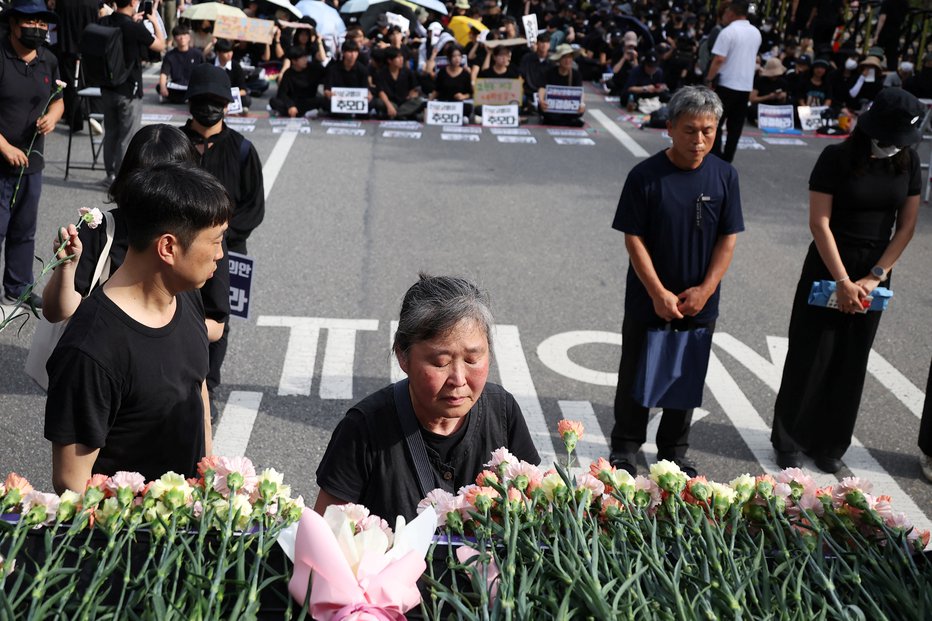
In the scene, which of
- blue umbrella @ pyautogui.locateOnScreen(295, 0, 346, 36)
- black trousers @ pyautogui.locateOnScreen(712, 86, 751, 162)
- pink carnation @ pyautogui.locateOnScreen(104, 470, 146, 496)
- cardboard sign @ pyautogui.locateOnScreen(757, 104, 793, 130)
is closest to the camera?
pink carnation @ pyautogui.locateOnScreen(104, 470, 146, 496)

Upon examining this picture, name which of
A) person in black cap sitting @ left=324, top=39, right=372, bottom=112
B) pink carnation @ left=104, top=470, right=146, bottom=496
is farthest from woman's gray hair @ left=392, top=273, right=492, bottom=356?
person in black cap sitting @ left=324, top=39, right=372, bottom=112

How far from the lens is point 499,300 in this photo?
801cm

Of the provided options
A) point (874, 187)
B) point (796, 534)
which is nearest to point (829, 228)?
point (874, 187)

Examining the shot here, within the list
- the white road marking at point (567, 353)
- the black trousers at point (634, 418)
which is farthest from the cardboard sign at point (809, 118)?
the black trousers at point (634, 418)

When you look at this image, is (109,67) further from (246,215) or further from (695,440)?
(695,440)

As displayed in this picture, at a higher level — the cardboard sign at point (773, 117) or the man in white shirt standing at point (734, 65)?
the man in white shirt standing at point (734, 65)

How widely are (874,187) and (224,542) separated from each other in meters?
4.05

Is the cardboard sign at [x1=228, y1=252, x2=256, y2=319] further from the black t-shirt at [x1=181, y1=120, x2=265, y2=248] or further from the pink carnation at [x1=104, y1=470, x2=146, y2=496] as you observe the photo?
the pink carnation at [x1=104, y1=470, x2=146, y2=496]

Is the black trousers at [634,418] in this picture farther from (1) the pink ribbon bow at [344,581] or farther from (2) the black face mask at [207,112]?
(1) the pink ribbon bow at [344,581]

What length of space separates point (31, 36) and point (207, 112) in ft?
8.02

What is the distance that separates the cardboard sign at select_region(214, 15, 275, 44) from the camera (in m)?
18.9

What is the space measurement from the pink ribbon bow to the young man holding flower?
1092 mm

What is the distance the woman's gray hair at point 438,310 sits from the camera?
268cm

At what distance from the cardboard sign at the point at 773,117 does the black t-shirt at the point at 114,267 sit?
1458 centimetres
